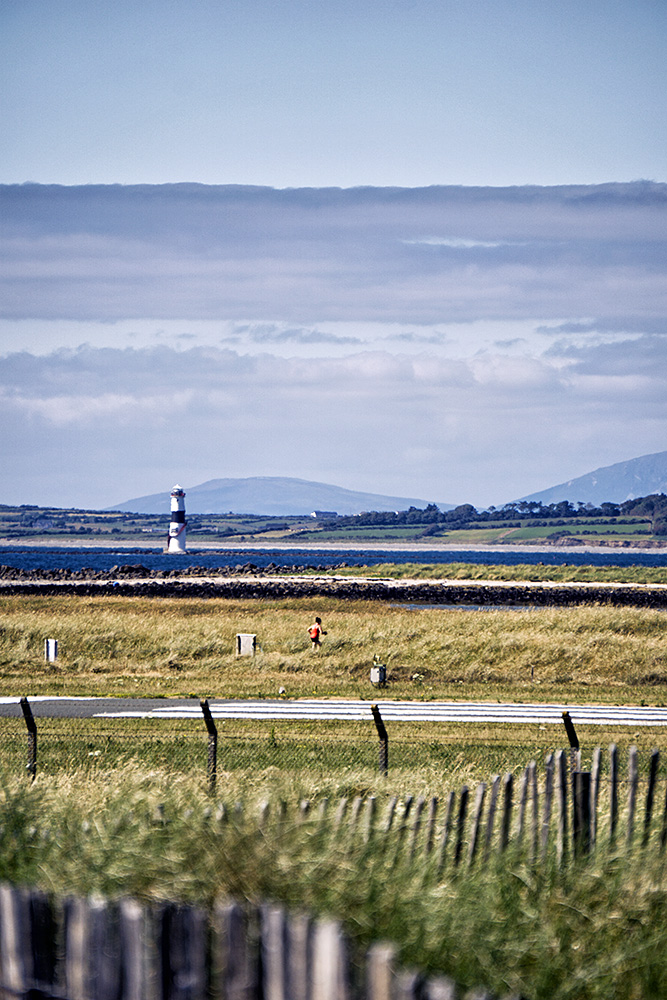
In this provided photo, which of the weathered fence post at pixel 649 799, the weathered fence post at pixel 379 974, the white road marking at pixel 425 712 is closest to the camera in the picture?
the weathered fence post at pixel 379 974

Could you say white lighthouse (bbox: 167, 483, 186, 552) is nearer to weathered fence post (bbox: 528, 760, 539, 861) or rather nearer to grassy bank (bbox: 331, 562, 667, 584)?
grassy bank (bbox: 331, 562, 667, 584)

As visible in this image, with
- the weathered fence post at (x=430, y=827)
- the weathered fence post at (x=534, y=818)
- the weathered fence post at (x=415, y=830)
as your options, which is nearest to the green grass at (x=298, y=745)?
the weathered fence post at (x=534, y=818)

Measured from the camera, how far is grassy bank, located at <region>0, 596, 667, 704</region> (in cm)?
2655

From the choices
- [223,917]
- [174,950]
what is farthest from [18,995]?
[223,917]

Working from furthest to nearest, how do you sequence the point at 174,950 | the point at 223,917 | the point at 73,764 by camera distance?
the point at 73,764
the point at 174,950
the point at 223,917

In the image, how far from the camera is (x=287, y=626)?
126 ft

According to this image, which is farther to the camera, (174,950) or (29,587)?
(29,587)

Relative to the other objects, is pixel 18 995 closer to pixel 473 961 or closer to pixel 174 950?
pixel 174 950

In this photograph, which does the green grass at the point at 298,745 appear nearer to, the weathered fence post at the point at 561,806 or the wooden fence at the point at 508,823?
the wooden fence at the point at 508,823

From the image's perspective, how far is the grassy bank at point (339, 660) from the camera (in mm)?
26547

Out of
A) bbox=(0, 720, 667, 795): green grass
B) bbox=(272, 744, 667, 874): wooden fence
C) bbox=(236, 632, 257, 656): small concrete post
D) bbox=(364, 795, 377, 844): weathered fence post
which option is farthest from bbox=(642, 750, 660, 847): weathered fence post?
bbox=(236, 632, 257, 656): small concrete post

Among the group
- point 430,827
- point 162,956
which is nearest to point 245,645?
point 430,827

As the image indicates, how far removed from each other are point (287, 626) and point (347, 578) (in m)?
69.5

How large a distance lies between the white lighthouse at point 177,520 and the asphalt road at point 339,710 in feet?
362
